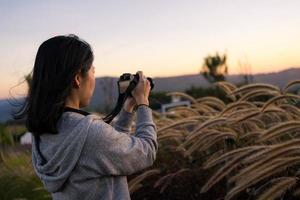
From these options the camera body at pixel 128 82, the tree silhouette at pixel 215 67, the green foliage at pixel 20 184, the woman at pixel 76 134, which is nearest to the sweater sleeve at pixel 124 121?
the camera body at pixel 128 82

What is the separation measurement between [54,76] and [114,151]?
1.33 feet

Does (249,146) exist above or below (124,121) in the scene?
below

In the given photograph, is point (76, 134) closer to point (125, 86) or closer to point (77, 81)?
point (77, 81)

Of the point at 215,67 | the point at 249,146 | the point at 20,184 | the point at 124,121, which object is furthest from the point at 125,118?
the point at 215,67

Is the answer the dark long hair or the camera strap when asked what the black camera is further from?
the dark long hair

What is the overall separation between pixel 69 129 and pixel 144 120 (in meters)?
0.33

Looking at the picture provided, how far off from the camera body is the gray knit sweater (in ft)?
0.53

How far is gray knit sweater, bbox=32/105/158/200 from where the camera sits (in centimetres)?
304

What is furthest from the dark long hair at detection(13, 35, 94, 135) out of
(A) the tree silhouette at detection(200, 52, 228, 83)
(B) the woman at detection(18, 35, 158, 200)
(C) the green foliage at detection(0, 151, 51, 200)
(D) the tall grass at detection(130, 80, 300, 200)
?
(A) the tree silhouette at detection(200, 52, 228, 83)

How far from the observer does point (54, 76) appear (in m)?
3.09

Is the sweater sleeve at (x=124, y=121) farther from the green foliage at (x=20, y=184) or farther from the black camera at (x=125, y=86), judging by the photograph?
the green foliage at (x=20, y=184)

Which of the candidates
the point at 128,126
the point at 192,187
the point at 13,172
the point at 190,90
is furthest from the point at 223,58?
the point at 128,126

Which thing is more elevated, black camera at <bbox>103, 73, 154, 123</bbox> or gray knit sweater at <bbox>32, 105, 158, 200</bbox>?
black camera at <bbox>103, 73, 154, 123</bbox>

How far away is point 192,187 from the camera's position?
5.87 meters
